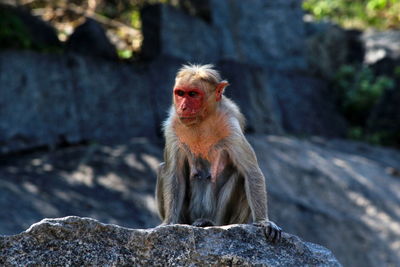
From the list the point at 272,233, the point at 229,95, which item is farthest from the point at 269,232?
the point at 229,95

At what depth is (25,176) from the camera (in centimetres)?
1164

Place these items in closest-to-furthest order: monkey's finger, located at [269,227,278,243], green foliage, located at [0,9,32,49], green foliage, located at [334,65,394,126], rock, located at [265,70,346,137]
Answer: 1. monkey's finger, located at [269,227,278,243]
2. green foliage, located at [0,9,32,49]
3. rock, located at [265,70,346,137]
4. green foliage, located at [334,65,394,126]

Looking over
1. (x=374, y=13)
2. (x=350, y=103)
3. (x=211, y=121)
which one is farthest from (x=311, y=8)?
(x=211, y=121)

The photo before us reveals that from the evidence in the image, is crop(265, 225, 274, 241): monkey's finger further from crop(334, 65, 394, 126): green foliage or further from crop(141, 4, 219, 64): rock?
crop(334, 65, 394, 126): green foliage

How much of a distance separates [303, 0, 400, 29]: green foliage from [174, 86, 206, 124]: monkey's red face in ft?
46.3

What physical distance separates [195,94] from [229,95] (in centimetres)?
890

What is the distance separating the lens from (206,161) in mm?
6566

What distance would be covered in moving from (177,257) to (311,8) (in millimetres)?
16974

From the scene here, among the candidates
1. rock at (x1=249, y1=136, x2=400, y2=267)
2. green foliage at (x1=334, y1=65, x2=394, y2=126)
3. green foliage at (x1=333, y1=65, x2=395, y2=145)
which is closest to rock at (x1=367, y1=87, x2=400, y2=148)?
green foliage at (x1=333, y1=65, x2=395, y2=145)

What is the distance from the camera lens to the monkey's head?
20.1 feet

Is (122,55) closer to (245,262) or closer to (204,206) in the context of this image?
(204,206)

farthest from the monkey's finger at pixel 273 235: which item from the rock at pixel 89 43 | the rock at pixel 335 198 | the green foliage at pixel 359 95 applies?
the green foliage at pixel 359 95

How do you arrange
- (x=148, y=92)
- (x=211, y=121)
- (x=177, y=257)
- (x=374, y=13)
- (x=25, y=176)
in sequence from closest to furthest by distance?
(x=177, y=257) → (x=211, y=121) → (x=25, y=176) → (x=148, y=92) → (x=374, y=13)

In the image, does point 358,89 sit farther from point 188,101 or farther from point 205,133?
point 188,101
